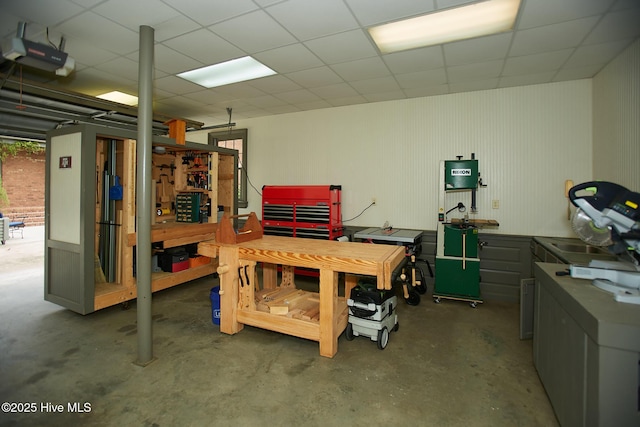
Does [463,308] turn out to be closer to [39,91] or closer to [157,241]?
[157,241]

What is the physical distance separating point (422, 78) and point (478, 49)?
0.82m

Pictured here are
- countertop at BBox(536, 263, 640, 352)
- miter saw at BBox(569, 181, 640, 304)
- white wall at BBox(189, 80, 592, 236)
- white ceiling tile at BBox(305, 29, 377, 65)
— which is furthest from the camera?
white wall at BBox(189, 80, 592, 236)

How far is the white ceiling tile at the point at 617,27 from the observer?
2.44 m

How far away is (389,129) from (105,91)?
421cm

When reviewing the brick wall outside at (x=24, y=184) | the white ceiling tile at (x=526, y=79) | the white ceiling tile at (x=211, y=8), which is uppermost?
the white ceiling tile at (x=526, y=79)

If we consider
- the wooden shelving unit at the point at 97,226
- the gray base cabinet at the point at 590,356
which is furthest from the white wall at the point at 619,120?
the wooden shelving unit at the point at 97,226

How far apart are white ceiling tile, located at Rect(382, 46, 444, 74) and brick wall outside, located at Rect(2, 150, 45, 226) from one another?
36.2ft

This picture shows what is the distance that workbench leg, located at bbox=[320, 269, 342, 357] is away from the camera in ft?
8.54

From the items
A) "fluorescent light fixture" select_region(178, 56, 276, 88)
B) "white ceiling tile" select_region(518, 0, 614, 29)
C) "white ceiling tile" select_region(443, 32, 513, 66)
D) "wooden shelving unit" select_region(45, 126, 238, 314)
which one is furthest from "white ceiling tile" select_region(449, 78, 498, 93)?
"wooden shelving unit" select_region(45, 126, 238, 314)

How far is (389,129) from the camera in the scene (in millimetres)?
4773

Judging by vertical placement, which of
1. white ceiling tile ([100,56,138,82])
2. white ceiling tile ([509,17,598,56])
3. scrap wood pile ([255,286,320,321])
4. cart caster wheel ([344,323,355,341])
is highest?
white ceiling tile ([100,56,138,82])

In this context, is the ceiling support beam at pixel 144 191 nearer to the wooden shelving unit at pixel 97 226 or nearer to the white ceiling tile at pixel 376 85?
the wooden shelving unit at pixel 97 226

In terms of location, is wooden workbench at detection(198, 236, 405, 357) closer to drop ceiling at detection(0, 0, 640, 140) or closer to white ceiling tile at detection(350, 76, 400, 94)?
drop ceiling at detection(0, 0, 640, 140)

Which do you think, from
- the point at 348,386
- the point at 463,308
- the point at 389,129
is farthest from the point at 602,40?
the point at 348,386
